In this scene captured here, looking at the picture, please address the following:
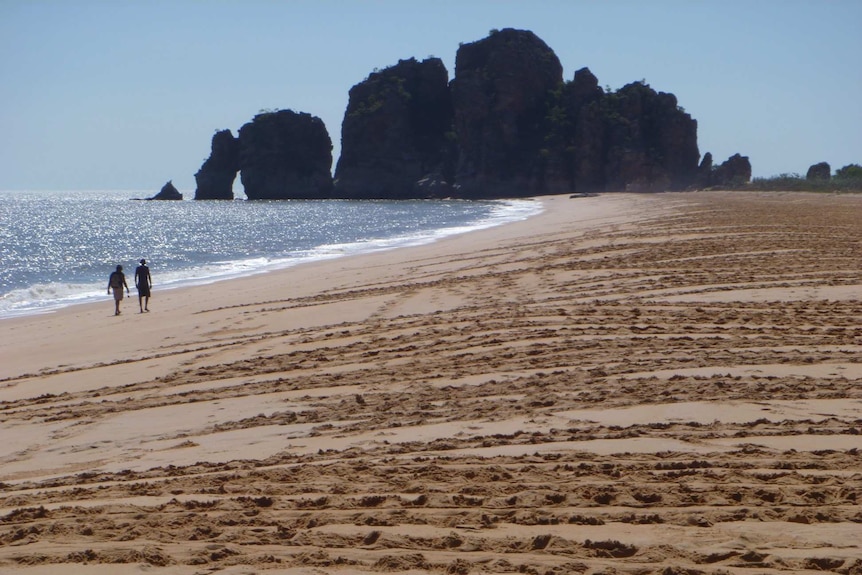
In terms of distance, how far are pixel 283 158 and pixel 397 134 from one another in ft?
53.5

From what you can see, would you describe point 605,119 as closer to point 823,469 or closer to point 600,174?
point 600,174

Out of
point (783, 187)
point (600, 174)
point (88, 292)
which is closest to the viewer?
point (88, 292)

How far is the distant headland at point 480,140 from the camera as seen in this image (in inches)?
4166

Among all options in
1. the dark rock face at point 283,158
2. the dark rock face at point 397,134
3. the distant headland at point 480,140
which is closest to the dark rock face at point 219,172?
the distant headland at point 480,140

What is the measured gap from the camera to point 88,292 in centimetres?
2539

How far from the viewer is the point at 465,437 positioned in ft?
20.7

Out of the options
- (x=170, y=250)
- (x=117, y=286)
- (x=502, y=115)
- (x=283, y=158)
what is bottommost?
(x=170, y=250)

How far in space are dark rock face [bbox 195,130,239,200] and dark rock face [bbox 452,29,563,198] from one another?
1362 inches

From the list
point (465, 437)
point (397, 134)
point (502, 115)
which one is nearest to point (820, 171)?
point (502, 115)

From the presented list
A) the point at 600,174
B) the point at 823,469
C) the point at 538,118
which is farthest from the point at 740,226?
the point at 538,118

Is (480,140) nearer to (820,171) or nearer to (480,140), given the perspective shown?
(480,140)

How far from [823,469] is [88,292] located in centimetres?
2343

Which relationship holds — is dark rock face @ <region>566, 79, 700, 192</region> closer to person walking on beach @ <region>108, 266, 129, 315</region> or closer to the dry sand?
person walking on beach @ <region>108, 266, 129, 315</region>

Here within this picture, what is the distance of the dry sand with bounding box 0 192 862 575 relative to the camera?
431 centimetres
